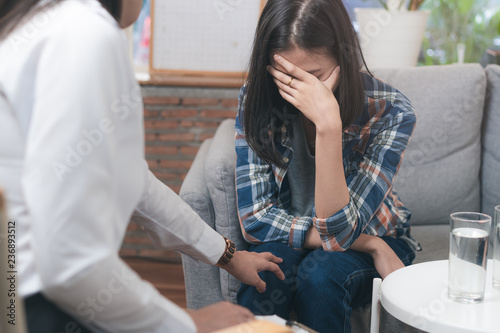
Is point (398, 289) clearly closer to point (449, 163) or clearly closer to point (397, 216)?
point (397, 216)

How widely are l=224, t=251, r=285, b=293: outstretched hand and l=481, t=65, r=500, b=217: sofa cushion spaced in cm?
100

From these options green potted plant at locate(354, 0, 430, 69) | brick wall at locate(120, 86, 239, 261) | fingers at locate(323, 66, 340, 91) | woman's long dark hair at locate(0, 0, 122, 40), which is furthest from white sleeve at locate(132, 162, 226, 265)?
brick wall at locate(120, 86, 239, 261)

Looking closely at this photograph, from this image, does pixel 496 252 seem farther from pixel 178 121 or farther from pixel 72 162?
pixel 178 121

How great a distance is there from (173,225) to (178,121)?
4.83ft

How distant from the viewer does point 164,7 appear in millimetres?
2498

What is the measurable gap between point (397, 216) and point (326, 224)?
10.9 inches

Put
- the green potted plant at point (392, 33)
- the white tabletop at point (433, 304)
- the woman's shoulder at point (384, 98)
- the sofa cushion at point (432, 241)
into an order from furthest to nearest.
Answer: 1. the green potted plant at point (392, 33)
2. the sofa cushion at point (432, 241)
3. the woman's shoulder at point (384, 98)
4. the white tabletop at point (433, 304)

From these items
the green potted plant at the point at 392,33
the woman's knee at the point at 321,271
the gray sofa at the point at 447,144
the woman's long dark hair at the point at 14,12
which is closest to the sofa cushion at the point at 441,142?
the gray sofa at the point at 447,144

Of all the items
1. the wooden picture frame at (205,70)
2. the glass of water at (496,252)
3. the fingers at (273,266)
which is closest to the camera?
the glass of water at (496,252)

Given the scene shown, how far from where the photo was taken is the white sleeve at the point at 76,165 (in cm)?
63

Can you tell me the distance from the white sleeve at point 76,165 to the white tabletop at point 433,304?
0.58 m

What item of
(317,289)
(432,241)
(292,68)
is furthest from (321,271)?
(432,241)

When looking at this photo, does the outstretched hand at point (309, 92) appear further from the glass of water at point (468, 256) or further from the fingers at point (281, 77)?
the glass of water at point (468, 256)

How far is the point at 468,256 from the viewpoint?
1047 mm
